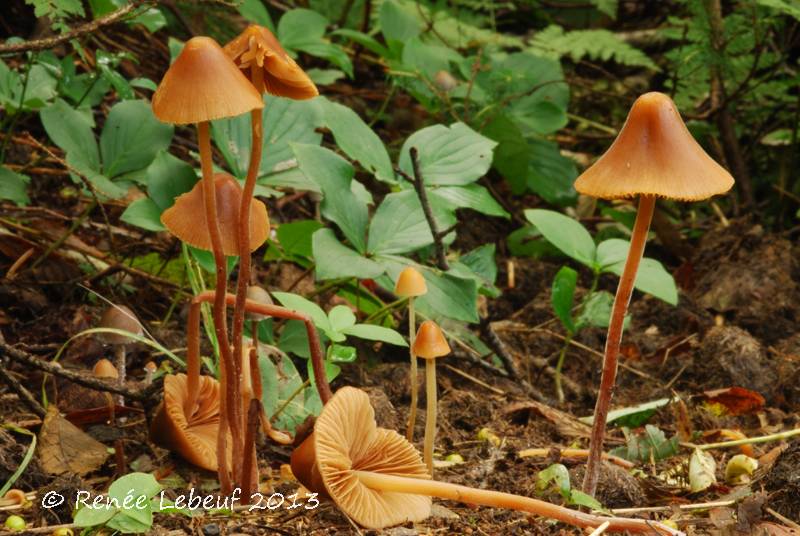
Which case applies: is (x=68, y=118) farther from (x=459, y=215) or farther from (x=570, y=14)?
(x=570, y=14)

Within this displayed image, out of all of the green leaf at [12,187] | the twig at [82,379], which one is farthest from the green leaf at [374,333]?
the green leaf at [12,187]

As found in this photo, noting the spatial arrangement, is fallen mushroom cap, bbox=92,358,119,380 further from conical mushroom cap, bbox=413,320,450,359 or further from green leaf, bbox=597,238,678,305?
green leaf, bbox=597,238,678,305

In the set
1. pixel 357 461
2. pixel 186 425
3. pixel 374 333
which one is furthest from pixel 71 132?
pixel 357 461

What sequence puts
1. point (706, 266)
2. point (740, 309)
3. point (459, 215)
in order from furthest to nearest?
1. point (459, 215)
2. point (706, 266)
3. point (740, 309)

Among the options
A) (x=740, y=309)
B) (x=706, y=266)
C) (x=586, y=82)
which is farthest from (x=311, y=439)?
(x=586, y=82)

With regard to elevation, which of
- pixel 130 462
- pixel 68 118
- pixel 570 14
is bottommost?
pixel 130 462
